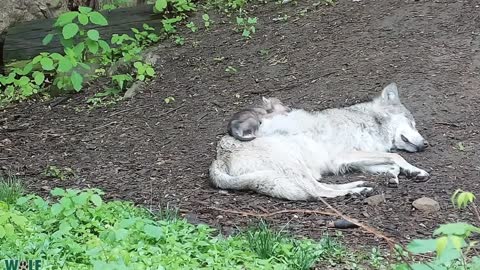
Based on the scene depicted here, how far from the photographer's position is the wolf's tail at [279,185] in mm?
6738

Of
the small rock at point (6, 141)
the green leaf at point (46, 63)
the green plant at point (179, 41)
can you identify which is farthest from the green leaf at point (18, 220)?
the green plant at point (179, 41)

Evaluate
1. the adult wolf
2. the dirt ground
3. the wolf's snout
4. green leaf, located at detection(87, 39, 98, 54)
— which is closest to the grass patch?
the dirt ground

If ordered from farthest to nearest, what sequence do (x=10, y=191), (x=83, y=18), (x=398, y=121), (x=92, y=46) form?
1. (x=92, y=46)
2. (x=83, y=18)
3. (x=398, y=121)
4. (x=10, y=191)

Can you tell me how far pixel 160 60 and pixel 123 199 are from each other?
Result: 4.40 meters

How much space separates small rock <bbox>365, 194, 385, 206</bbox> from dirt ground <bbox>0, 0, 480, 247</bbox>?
0.07 meters

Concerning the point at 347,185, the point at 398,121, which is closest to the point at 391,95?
the point at 398,121

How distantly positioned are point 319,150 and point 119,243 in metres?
3.27

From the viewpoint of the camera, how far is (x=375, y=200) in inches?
260

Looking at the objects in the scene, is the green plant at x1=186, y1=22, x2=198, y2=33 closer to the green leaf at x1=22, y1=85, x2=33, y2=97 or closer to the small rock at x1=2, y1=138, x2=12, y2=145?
the green leaf at x1=22, y1=85, x2=33, y2=97

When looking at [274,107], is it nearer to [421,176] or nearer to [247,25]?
[421,176]

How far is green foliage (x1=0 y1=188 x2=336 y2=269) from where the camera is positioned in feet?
15.1

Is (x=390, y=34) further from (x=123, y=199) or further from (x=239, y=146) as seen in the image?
(x=123, y=199)

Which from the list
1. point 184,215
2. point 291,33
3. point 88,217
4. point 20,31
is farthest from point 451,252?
point 20,31

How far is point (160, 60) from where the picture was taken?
1103 cm
